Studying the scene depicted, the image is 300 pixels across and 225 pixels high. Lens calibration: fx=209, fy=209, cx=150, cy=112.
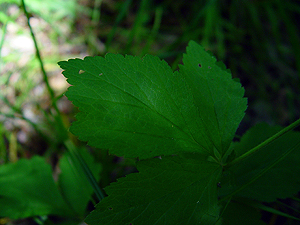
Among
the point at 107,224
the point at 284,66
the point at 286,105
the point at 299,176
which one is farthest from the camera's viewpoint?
the point at 284,66

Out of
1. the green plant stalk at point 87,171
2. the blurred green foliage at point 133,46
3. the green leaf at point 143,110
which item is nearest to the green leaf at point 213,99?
the green leaf at point 143,110

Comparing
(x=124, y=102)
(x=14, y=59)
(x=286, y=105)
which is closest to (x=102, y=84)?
(x=124, y=102)

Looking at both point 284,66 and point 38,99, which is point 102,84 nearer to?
point 38,99

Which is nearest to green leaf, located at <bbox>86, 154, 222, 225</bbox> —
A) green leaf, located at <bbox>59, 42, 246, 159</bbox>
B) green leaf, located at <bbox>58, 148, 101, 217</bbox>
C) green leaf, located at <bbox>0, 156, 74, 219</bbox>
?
green leaf, located at <bbox>59, 42, 246, 159</bbox>

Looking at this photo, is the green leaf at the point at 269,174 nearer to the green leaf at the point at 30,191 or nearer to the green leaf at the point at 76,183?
the green leaf at the point at 76,183

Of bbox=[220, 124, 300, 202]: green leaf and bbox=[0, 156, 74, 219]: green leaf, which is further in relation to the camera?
bbox=[0, 156, 74, 219]: green leaf

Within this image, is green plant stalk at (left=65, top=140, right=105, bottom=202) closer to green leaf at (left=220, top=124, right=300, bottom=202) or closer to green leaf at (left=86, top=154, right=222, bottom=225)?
green leaf at (left=86, top=154, right=222, bottom=225)

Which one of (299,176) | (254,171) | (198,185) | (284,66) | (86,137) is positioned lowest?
(299,176)
